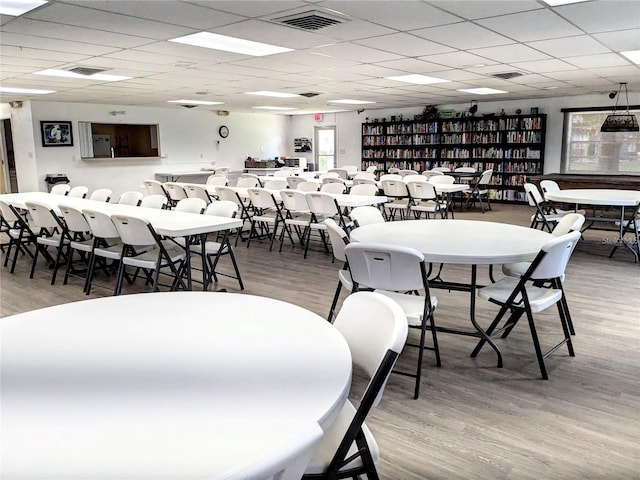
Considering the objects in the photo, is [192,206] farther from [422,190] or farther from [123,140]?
[123,140]

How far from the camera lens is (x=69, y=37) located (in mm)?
4629

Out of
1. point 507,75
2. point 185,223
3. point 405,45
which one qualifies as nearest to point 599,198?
point 507,75

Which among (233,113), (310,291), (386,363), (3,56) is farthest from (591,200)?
(233,113)

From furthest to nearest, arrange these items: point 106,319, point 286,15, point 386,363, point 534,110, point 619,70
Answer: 1. point 534,110
2. point 619,70
3. point 286,15
4. point 106,319
5. point 386,363

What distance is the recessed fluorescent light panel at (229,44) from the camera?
190 inches

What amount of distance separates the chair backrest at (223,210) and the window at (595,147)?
29.8ft

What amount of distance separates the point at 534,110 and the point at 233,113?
7.94 m

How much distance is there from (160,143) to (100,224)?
28.8 ft

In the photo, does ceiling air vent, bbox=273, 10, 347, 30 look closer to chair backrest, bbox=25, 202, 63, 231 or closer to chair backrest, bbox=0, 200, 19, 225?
chair backrest, bbox=25, 202, 63, 231

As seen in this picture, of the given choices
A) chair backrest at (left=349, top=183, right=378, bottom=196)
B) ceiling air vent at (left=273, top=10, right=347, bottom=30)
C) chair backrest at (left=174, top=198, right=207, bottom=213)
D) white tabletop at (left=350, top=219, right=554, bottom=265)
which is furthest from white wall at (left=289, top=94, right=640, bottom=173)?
white tabletop at (left=350, top=219, right=554, bottom=265)

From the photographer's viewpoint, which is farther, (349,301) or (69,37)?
(69,37)

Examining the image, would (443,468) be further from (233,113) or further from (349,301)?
(233,113)

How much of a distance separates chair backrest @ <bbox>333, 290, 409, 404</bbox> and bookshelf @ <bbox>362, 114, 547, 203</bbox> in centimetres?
1071

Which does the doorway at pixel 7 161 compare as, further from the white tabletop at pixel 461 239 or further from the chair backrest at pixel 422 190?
the white tabletop at pixel 461 239
